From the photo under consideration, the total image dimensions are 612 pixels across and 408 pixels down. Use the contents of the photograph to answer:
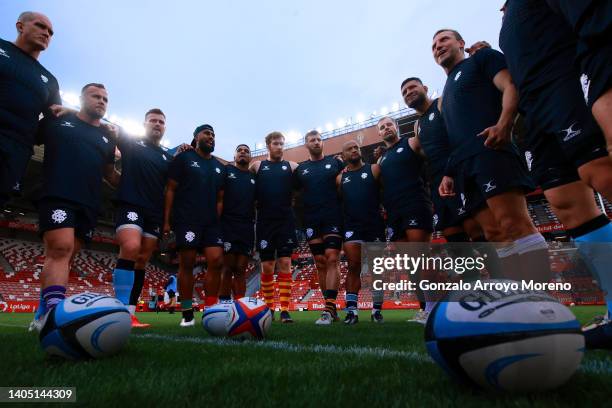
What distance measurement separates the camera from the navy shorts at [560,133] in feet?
6.27

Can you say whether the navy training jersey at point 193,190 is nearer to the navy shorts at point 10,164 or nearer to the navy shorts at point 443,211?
the navy shorts at point 10,164

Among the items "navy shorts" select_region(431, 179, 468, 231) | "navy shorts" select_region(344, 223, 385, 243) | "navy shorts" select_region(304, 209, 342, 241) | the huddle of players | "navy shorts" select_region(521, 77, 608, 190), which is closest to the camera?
"navy shorts" select_region(521, 77, 608, 190)

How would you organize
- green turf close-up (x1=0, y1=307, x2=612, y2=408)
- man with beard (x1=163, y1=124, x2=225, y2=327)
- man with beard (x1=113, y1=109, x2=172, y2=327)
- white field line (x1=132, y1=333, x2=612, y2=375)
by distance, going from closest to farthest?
green turf close-up (x1=0, y1=307, x2=612, y2=408)
white field line (x1=132, y1=333, x2=612, y2=375)
man with beard (x1=113, y1=109, x2=172, y2=327)
man with beard (x1=163, y1=124, x2=225, y2=327)

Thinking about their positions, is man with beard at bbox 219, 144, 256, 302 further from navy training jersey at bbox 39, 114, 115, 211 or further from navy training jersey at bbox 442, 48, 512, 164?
navy training jersey at bbox 442, 48, 512, 164

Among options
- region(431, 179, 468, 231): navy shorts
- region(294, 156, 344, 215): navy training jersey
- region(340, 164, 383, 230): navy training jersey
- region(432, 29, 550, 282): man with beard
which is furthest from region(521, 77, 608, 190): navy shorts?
region(294, 156, 344, 215): navy training jersey

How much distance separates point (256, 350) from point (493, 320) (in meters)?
1.69

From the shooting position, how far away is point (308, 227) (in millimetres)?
6082

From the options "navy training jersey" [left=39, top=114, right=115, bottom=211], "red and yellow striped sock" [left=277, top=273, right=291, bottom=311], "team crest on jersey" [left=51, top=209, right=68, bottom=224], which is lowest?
"red and yellow striped sock" [left=277, top=273, right=291, bottom=311]

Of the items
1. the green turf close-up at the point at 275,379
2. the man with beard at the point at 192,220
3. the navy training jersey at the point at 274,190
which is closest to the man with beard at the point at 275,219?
the navy training jersey at the point at 274,190

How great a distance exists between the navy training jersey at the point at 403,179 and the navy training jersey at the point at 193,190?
257cm

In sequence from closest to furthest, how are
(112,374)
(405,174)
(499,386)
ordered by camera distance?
(499,386) < (112,374) < (405,174)

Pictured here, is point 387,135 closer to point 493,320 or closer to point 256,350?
point 256,350

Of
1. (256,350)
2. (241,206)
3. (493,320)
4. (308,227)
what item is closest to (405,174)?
(308,227)

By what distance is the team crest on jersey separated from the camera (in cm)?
360
